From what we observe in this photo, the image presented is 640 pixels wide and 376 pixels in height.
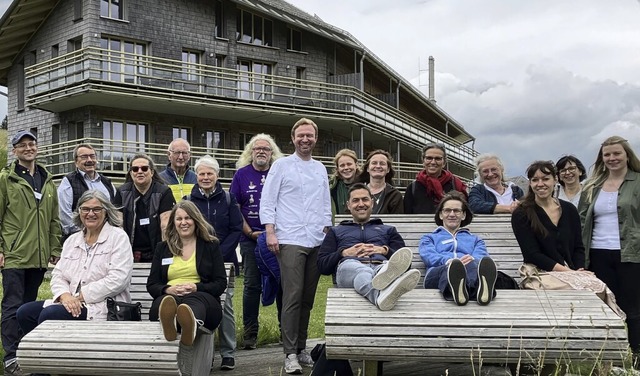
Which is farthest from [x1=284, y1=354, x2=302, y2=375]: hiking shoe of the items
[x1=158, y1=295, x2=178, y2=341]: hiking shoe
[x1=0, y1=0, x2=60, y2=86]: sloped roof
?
[x1=0, y1=0, x2=60, y2=86]: sloped roof

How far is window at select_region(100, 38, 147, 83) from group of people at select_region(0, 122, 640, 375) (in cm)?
1641

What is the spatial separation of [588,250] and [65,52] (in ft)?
78.2

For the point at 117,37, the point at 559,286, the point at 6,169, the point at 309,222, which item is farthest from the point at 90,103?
the point at 559,286

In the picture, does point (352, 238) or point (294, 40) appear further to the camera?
point (294, 40)

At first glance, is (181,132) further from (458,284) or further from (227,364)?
(458,284)

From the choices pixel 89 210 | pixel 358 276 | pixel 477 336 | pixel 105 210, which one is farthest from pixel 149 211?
pixel 477 336

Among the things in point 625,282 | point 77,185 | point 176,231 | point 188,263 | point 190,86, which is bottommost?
point 625,282

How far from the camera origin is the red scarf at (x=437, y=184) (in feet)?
22.2

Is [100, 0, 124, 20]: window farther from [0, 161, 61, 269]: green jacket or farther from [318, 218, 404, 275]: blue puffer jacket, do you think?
[318, 218, 404, 275]: blue puffer jacket

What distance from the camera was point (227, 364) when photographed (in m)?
5.89

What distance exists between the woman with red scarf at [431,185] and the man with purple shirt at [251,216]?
152 centimetres

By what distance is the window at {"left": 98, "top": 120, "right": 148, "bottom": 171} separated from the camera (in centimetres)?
2244

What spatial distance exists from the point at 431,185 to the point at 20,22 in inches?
973

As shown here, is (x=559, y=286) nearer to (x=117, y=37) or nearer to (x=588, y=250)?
(x=588, y=250)
